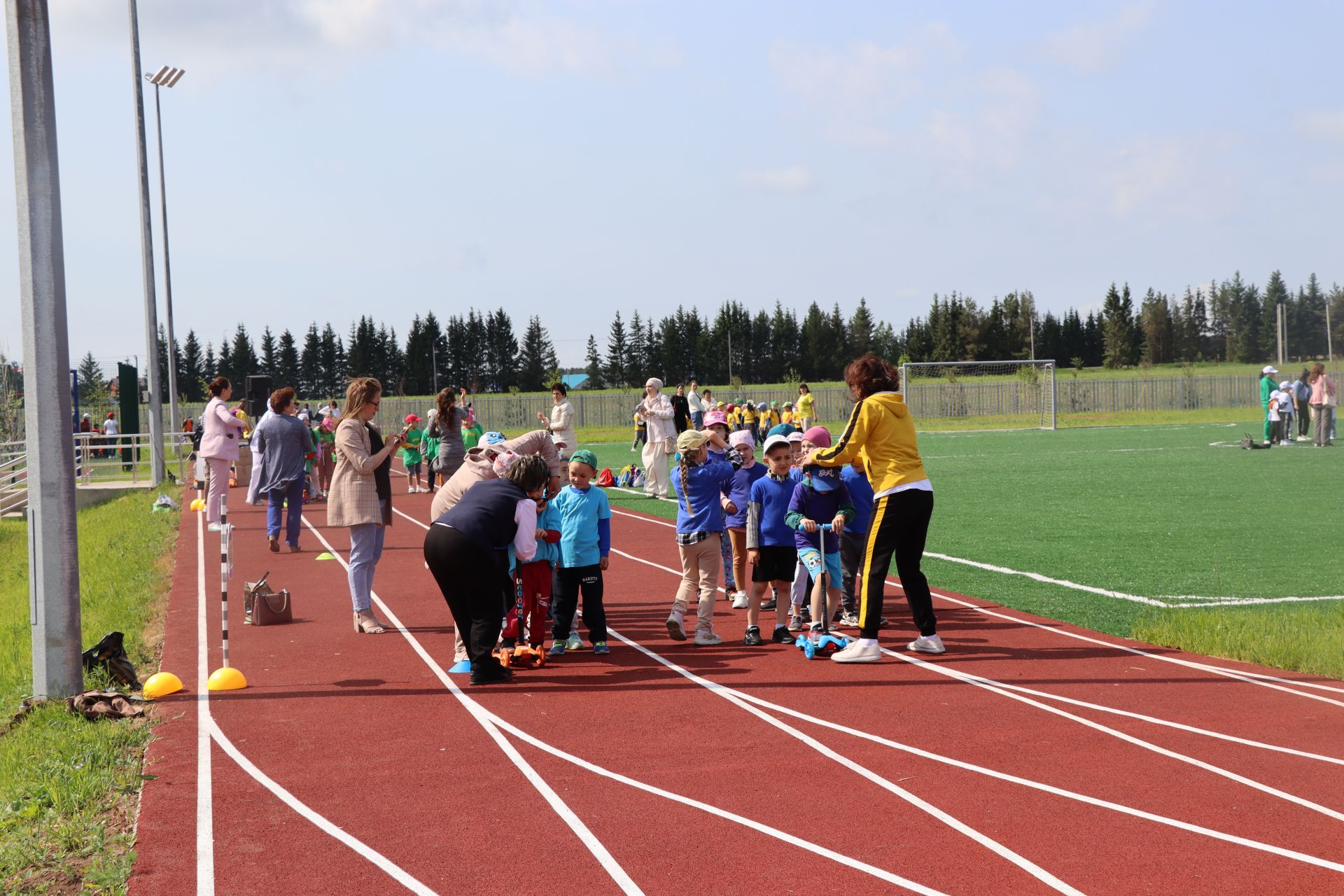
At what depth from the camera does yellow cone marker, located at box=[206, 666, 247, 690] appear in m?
7.64

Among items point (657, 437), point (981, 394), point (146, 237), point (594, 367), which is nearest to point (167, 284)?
point (146, 237)

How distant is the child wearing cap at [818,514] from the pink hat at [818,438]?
0.59 m

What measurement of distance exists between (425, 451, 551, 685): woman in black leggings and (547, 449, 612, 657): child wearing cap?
600 mm

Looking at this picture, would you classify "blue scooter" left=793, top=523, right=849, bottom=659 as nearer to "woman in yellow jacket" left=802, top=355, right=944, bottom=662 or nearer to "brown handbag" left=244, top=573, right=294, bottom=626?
"woman in yellow jacket" left=802, top=355, right=944, bottom=662

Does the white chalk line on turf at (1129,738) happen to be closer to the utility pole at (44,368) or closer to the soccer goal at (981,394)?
the utility pole at (44,368)

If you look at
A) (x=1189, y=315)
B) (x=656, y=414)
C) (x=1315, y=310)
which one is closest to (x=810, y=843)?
(x=656, y=414)

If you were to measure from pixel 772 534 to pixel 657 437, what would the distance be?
11.5 metres

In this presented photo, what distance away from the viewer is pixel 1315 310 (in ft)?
448

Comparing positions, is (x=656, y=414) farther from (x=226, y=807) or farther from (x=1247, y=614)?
(x=226, y=807)

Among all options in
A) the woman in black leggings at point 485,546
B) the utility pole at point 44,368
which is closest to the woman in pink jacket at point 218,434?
the utility pole at point 44,368

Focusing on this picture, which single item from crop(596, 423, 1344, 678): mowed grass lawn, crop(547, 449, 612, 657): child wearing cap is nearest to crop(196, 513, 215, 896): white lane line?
crop(547, 449, 612, 657): child wearing cap

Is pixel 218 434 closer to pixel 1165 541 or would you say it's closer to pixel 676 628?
pixel 676 628

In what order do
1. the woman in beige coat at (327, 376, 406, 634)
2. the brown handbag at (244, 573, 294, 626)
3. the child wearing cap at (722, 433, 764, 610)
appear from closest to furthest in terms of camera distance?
the woman in beige coat at (327, 376, 406, 634) < the child wearing cap at (722, 433, 764, 610) < the brown handbag at (244, 573, 294, 626)

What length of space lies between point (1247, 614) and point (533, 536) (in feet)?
18.2
